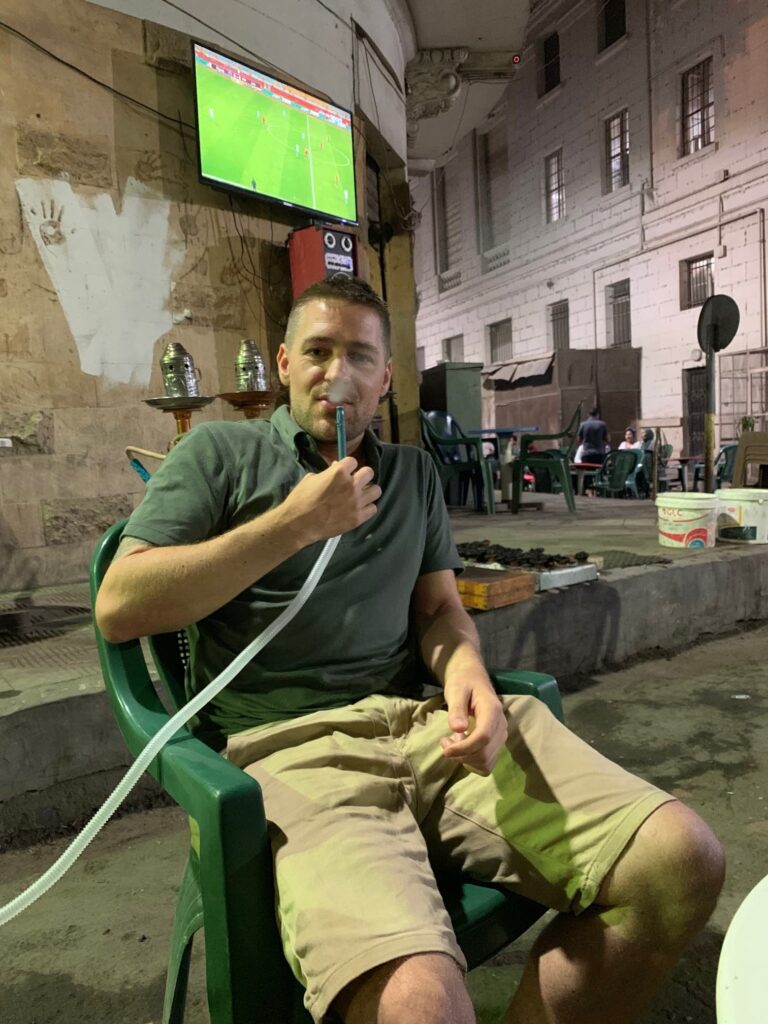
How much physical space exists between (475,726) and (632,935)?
0.35 metres

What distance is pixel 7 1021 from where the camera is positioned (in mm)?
1396

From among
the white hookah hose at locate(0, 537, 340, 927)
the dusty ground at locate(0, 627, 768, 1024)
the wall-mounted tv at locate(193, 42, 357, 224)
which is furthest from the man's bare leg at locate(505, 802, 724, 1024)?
the wall-mounted tv at locate(193, 42, 357, 224)

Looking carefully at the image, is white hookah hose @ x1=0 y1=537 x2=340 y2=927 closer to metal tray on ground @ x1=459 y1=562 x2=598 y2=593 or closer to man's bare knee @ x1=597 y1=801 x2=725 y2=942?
man's bare knee @ x1=597 y1=801 x2=725 y2=942

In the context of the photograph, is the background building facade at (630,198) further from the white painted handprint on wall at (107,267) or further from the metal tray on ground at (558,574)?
the white painted handprint on wall at (107,267)

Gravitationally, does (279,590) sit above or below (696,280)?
below

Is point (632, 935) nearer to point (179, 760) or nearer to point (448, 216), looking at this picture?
point (179, 760)

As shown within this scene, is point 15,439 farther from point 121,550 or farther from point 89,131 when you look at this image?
point 121,550

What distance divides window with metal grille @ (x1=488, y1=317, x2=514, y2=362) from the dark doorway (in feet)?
16.3

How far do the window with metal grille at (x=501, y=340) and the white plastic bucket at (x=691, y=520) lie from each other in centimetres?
1362

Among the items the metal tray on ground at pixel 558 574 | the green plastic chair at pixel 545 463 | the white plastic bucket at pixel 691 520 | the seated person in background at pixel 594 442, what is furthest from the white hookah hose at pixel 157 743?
the seated person in background at pixel 594 442

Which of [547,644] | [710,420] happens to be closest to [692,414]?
[710,420]

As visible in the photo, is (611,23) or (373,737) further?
(611,23)

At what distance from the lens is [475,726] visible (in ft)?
3.76

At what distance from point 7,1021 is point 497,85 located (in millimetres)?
9915
